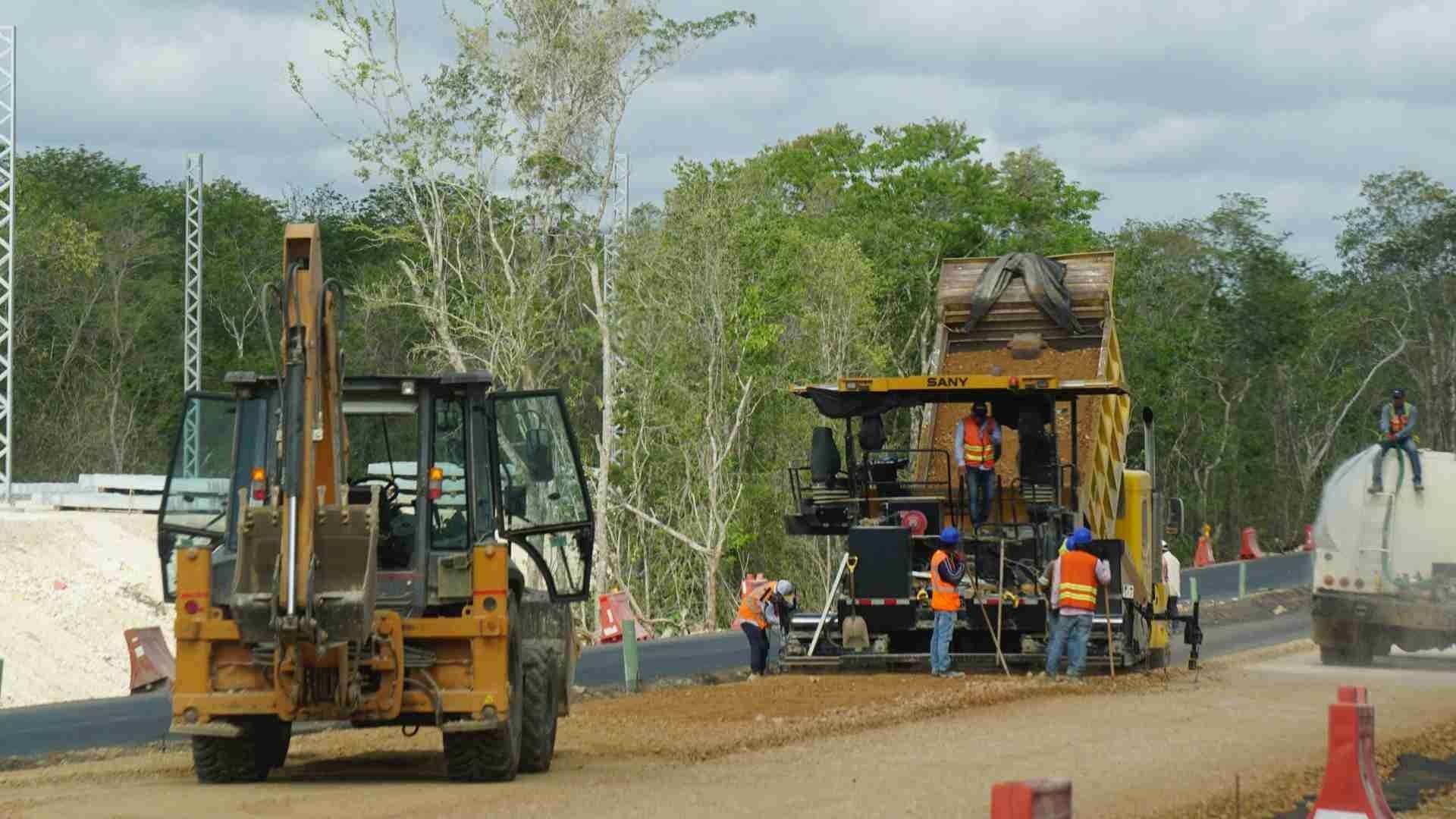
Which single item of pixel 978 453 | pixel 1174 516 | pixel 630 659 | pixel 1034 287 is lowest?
pixel 630 659

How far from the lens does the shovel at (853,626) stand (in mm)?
21391

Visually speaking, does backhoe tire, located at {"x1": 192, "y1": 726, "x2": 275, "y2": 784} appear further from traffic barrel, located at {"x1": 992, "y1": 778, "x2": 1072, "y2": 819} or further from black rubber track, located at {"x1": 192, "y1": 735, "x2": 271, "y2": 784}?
traffic barrel, located at {"x1": 992, "y1": 778, "x2": 1072, "y2": 819}

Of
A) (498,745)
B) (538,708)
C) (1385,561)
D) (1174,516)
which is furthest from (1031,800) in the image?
(1385,561)

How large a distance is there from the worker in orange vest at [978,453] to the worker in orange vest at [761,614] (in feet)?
8.91

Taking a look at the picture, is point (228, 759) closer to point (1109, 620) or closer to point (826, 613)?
point (826, 613)

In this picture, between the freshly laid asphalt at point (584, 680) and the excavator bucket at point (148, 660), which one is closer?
the freshly laid asphalt at point (584, 680)

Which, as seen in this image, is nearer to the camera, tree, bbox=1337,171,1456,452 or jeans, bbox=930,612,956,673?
jeans, bbox=930,612,956,673

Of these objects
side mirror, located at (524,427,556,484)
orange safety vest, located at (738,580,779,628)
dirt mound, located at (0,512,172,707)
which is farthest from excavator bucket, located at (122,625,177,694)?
side mirror, located at (524,427,556,484)

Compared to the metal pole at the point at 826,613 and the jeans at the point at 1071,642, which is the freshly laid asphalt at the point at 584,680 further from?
the jeans at the point at 1071,642

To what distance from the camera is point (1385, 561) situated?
24406 millimetres

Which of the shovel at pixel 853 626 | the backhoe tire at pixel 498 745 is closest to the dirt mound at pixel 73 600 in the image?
the shovel at pixel 853 626

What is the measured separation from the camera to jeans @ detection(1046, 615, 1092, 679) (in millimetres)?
20484

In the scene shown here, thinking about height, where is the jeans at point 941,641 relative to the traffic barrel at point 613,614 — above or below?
above

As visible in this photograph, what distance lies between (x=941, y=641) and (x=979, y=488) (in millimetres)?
1820
